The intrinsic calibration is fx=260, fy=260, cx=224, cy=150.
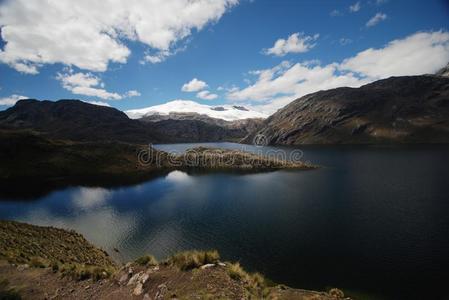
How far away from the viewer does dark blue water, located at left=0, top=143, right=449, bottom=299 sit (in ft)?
108

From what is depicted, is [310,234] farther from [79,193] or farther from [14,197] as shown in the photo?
[14,197]

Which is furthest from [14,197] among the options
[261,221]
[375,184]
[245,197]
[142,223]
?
[375,184]

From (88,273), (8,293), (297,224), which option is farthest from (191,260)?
(297,224)

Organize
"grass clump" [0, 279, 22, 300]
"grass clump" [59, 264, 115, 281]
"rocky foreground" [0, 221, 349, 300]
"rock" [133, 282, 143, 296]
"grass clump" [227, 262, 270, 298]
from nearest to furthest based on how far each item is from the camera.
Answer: "rocky foreground" [0, 221, 349, 300] → "rock" [133, 282, 143, 296] → "grass clump" [227, 262, 270, 298] → "grass clump" [0, 279, 22, 300] → "grass clump" [59, 264, 115, 281]

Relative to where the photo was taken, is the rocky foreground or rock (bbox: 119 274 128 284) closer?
the rocky foreground

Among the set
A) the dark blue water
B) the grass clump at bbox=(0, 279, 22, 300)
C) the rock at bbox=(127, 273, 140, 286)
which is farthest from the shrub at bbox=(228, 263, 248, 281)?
the grass clump at bbox=(0, 279, 22, 300)

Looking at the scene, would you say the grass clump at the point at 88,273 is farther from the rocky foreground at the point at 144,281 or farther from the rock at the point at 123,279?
the rock at the point at 123,279

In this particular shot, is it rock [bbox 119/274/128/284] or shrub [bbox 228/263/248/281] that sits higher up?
shrub [bbox 228/263/248/281]

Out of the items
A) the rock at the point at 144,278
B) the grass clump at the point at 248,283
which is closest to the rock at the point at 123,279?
the rock at the point at 144,278

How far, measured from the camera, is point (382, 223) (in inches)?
1909

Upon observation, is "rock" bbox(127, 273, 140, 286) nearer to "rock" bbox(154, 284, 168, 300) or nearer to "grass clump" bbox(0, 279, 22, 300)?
"rock" bbox(154, 284, 168, 300)

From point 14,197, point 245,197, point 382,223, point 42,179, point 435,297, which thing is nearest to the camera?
point 435,297

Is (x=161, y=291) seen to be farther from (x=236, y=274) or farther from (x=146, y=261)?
(x=236, y=274)

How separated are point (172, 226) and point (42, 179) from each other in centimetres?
8889
